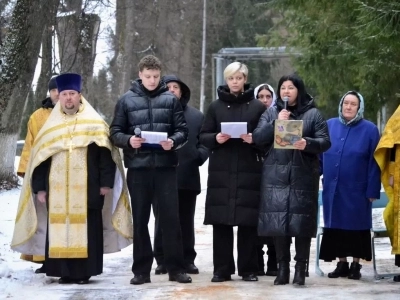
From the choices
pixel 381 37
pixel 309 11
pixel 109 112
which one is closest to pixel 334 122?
pixel 381 37

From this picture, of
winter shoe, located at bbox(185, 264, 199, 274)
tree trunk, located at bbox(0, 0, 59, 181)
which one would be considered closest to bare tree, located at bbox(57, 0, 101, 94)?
tree trunk, located at bbox(0, 0, 59, 181)

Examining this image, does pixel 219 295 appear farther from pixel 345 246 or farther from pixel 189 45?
pixel 189 45

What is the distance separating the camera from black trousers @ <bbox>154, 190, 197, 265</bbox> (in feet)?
34.0

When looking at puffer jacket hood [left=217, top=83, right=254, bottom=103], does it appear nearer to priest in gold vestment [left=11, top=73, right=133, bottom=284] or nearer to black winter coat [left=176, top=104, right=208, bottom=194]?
black winter coat [left=176, top=104, right=208, bottom=194]

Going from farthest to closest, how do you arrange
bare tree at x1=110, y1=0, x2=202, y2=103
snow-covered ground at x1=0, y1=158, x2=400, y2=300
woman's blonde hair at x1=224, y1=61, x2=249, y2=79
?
bare tree at x1=110, y1=0, x2=202, y2=103 → woman's blonde hair at x1=224, y1=61, x2=249, y2=79 → snow-covered ground at x1=0, y1=158, x2=400, y2=300

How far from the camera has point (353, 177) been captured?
Result: 9.83 m

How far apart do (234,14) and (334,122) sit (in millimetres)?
42794

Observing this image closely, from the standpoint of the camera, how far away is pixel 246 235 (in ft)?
31.0

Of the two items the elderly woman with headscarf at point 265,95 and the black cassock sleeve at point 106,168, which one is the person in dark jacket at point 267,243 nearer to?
the elderly woman with headscarf at point 265,95

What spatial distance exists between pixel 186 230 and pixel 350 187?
69.3 inches

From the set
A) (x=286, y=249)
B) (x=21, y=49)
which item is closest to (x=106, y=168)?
(x=286, y=249)

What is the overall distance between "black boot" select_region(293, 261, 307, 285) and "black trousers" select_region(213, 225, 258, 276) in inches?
20.0

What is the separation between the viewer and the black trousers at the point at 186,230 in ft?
34.0

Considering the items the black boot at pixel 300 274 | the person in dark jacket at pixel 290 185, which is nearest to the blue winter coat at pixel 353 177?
the person in dark jacket at pixel 290 185
